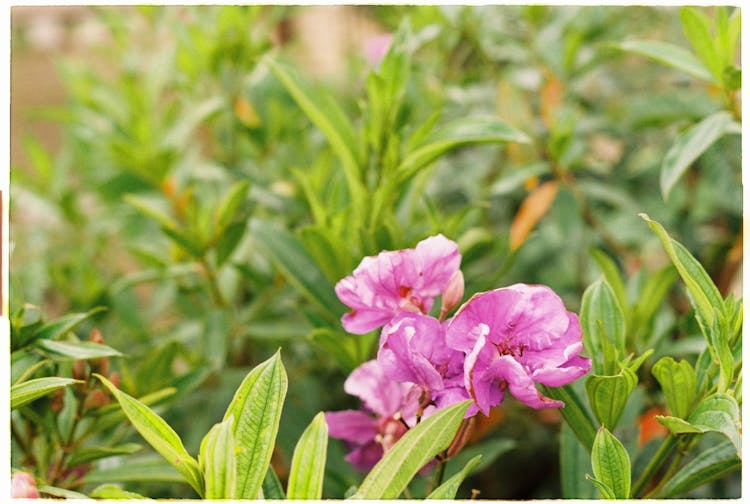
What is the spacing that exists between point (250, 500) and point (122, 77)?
97 cm

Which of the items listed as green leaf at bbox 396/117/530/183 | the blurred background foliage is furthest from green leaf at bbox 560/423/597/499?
green leaf at bbox 396/117/530/183

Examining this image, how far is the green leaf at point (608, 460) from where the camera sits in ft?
1.75

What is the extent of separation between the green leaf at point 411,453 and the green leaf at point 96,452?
243 mm

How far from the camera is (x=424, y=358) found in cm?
54

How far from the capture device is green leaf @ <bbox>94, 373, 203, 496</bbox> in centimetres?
53

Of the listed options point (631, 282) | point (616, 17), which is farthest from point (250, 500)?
point (616, 17)

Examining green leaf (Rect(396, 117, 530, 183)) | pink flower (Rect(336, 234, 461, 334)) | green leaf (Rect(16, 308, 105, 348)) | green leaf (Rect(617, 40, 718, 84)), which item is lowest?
green leaf (Rect(16, 308, 105, 348))

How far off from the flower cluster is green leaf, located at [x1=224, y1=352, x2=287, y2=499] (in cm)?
8

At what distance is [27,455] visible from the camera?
0.71 m

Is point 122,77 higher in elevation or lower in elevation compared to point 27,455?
higher

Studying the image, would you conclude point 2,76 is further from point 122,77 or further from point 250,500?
point 122,77

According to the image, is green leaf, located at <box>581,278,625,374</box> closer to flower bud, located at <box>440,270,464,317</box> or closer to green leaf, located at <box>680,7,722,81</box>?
flower bud, located at <box>440,270,464,317</box>

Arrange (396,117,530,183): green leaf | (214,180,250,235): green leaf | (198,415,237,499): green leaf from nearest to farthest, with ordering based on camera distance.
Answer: (198,415,237,499): green leaf < (396,117,530,183): green leaf < (214,180,250,235): green leaf

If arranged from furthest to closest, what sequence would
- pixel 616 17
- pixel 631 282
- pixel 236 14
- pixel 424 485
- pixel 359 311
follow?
1. pixel 616 17
2. pixel 236 14
3. pixel 631 282
4. pixel 424 485
5. pixel 359 311
